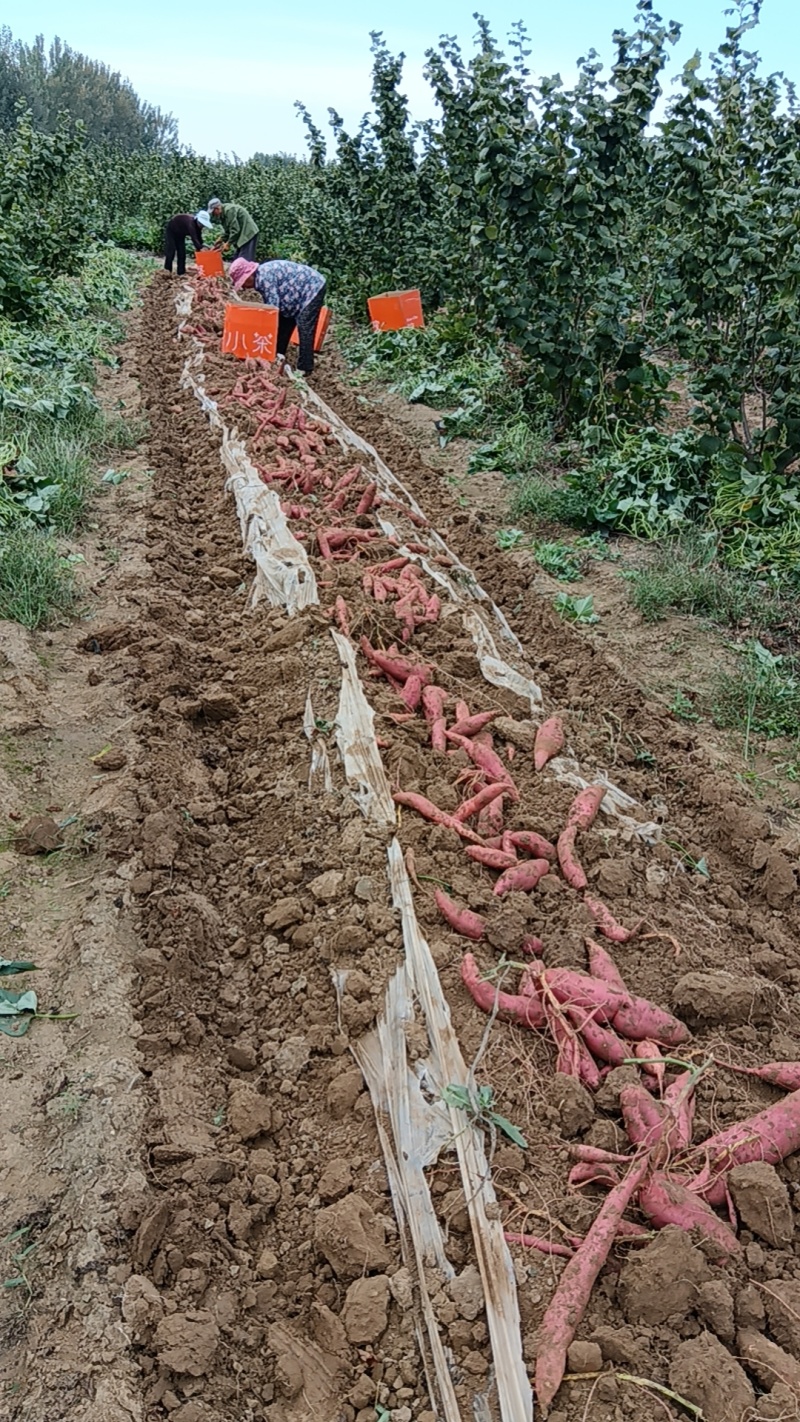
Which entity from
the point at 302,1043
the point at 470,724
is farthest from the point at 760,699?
the point at 302,1043

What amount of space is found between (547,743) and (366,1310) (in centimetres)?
210

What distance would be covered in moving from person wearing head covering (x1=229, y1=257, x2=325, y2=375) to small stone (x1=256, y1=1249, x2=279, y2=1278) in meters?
8.88

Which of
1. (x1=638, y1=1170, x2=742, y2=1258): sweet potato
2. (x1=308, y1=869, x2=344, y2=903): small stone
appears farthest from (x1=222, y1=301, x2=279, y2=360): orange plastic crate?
(x1=638, y1=1170, x2=742, y2=1258): sweet potato

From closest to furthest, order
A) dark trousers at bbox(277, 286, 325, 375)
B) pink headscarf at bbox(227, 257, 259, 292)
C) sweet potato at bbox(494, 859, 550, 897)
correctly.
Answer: sweet potato at bbox(494, 859, 550, 897) < dark trousers at bbox(277, 286, 325, 375) < pink headscarf at bbox(227, 257, 259, 292)

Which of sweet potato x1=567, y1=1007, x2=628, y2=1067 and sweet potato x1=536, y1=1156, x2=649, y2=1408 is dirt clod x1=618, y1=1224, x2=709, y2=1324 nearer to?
sweet potato x1=536, y1=1156, x2=649, y2=1408

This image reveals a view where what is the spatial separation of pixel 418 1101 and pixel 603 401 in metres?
6.06

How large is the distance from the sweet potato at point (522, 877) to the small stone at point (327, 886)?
513mm

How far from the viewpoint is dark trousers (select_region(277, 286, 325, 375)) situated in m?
9.52

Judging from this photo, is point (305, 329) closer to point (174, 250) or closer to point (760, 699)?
point (760, 699)

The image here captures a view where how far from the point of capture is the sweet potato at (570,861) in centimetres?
299

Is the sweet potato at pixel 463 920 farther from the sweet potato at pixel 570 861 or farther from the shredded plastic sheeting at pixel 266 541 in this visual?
the shredded plastic sheeting at pixel 266 541

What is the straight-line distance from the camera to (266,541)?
5559 mm

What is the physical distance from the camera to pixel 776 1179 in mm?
2105

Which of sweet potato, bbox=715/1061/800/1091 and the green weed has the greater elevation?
the green weed
